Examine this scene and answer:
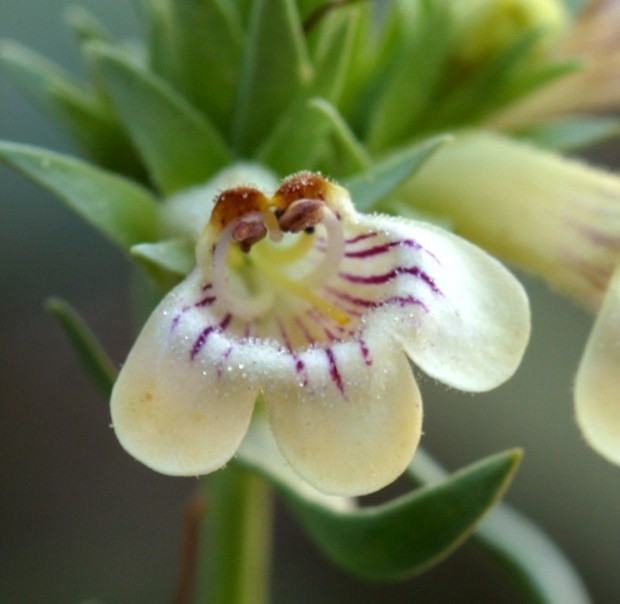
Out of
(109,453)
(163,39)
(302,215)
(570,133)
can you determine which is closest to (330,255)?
(302,215)

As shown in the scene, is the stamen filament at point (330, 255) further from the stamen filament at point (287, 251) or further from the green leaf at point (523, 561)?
the green leaf at point (523, 561)

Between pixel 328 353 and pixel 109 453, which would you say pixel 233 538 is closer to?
pixel 328 353

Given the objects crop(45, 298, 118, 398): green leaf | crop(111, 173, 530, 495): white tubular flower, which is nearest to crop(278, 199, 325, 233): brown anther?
crop(111, 173, 530, 495): white tubular flower

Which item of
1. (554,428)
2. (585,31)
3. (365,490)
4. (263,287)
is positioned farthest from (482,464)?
(554,428)

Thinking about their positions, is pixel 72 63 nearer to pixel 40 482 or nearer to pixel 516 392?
pixel 40 482

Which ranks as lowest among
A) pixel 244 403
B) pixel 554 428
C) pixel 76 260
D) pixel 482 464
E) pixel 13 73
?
pixel 554 428

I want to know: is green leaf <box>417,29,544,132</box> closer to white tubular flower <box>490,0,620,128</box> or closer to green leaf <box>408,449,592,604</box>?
white tubular flower <box>490,0,620,128</box>

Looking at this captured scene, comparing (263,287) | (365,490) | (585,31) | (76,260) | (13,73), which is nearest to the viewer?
(365,490)
